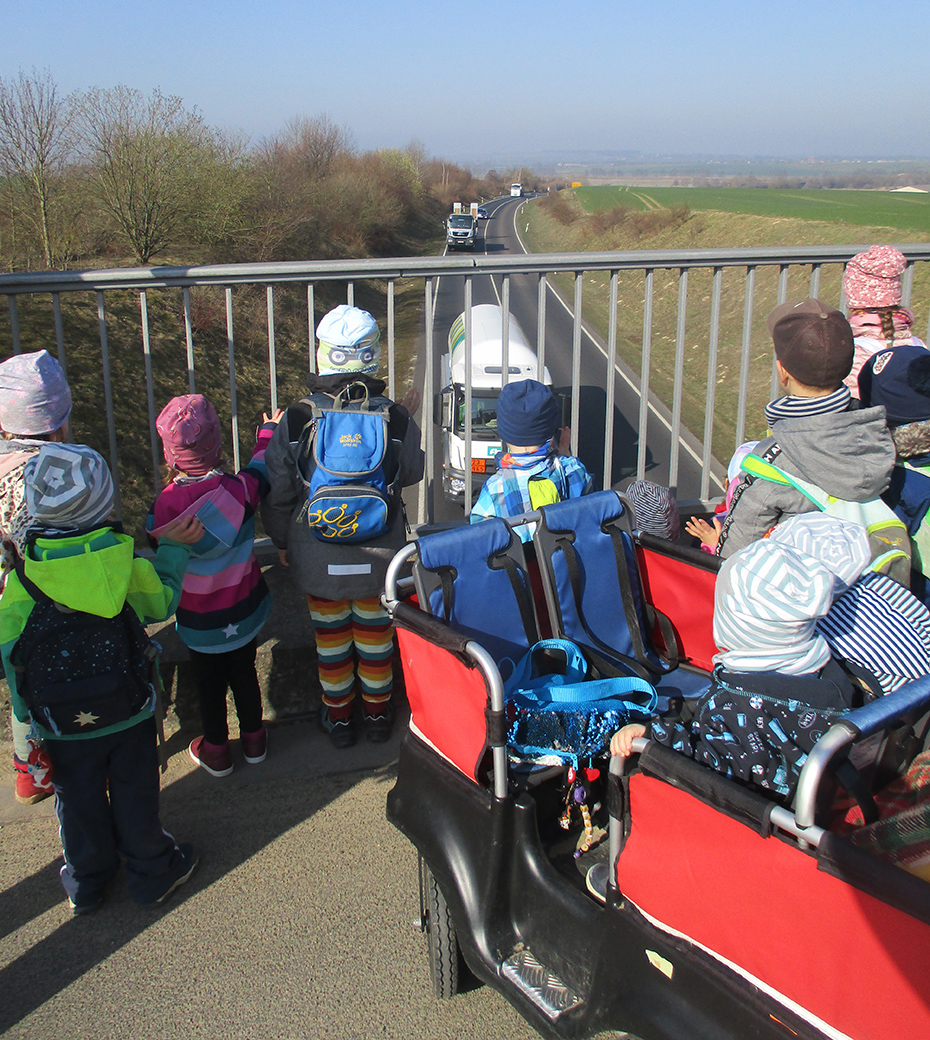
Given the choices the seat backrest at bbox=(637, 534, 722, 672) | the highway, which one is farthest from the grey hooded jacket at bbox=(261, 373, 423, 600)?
the highway

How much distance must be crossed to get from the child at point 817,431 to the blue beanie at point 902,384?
1.37 feet

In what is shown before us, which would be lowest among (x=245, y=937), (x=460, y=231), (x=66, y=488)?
(x=245, y=937)

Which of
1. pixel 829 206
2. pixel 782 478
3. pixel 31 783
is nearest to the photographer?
→ pixel 782 478

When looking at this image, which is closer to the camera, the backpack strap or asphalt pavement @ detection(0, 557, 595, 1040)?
asphalt pavement @ detection(0, 557, 595, 1040)

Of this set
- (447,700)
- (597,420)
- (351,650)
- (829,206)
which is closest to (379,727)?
(351,650)

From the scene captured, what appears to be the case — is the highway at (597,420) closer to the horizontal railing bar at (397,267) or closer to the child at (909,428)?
the horizontal railing bar at (397,267)

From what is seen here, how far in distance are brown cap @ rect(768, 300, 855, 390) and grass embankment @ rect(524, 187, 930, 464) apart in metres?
1.21

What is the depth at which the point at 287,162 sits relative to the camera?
3616 cm

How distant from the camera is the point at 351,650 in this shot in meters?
3.87

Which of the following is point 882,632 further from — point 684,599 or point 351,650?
point 351,650

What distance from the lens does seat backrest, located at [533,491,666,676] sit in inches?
118

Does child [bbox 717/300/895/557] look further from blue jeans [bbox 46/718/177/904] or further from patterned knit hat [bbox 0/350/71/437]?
patterned knit hat [bbox 0/350/71/437]

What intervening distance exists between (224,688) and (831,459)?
2.61 meters

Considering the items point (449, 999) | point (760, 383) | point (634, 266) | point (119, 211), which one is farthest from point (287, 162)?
point (449, 999)
